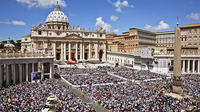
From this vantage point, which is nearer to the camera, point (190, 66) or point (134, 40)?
point (190, 66)

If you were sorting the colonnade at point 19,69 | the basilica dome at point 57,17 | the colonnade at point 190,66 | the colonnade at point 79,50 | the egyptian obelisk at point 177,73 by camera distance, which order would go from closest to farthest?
the egyptian obelisk at point 177,73
the colonnade at point 19,69
the colonnade at point 190,66
the colonnade at point 79,50
the basilica dome at point 57,17

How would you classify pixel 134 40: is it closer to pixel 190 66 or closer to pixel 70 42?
pixel 70 42

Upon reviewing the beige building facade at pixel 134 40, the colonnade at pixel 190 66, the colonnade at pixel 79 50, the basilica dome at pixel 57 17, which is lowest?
the colonnade at pixel 190 66

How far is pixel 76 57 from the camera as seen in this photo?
275ft

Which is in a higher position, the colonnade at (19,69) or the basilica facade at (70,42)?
the basilica facade at (70,42)

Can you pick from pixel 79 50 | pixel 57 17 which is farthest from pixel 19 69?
pixel 57 17

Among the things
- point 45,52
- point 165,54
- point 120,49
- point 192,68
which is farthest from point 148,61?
point 120,49

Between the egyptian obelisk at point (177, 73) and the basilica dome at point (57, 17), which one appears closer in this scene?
the egyptian obelisk at point (177, 73)

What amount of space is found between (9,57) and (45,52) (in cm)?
797

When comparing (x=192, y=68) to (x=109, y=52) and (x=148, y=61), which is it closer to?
(x=148, y=61)

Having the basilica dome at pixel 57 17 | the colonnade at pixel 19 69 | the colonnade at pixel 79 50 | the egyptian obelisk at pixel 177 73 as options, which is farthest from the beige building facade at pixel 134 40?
the egyptian obelisk at pixel 177 73

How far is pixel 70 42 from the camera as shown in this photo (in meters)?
82.2

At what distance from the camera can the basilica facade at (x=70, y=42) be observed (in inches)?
2990

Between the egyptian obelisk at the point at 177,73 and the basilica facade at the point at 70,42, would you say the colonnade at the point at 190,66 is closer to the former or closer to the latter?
the egyptian obelisk at the point at 177,73
